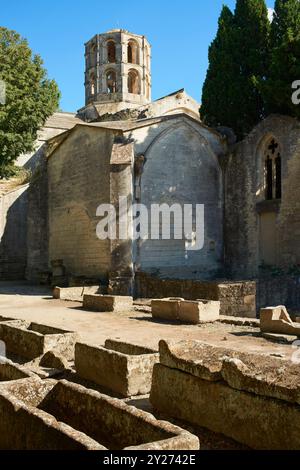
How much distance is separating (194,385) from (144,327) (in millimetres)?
6208

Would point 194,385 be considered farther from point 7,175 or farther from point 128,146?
point 7,175

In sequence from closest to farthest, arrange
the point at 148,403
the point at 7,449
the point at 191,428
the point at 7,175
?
the point at 7,449, the point at 191,428, the point at 148,403, the point at 7,175

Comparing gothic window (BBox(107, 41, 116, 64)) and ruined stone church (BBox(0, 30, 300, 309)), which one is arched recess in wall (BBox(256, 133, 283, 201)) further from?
gothic window (BBox(107, 41, 116, 64))

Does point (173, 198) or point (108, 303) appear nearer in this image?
point (108, 303)

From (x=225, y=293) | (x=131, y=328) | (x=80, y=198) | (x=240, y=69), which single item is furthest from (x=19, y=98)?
(x=131, y=328)

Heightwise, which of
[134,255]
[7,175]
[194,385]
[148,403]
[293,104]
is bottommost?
[148,403]

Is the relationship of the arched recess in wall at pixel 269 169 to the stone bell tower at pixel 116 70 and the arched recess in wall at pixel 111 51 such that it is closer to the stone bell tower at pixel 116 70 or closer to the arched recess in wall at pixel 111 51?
the stone bell tower at pixel 116 70

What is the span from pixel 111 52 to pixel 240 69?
89.7 feet

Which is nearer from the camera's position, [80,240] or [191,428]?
[191,428]

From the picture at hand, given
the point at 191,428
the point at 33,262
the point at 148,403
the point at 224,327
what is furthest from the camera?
the point at 33,262

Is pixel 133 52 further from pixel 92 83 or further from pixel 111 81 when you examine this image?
pixel 92 83

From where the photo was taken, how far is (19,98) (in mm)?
21469

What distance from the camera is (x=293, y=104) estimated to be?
19.6 metres
